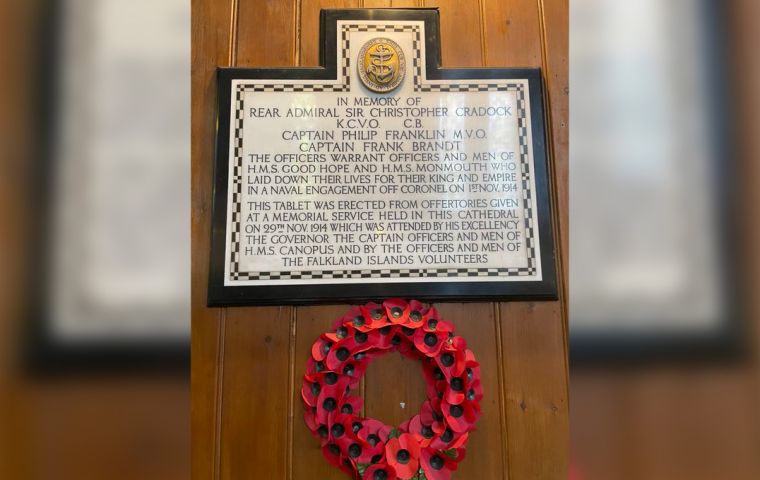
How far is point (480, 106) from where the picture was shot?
4.48 feet

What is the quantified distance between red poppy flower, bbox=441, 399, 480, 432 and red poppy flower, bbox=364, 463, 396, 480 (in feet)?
0.57

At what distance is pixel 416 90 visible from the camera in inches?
53.9

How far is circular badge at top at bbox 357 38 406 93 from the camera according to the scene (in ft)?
4.46

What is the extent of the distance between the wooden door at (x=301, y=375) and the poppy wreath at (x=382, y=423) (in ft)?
0.13

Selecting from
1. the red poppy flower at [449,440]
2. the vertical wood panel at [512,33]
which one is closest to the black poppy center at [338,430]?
the red poppy flower at [449,440]

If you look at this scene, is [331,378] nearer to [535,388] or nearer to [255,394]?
[255,394]
